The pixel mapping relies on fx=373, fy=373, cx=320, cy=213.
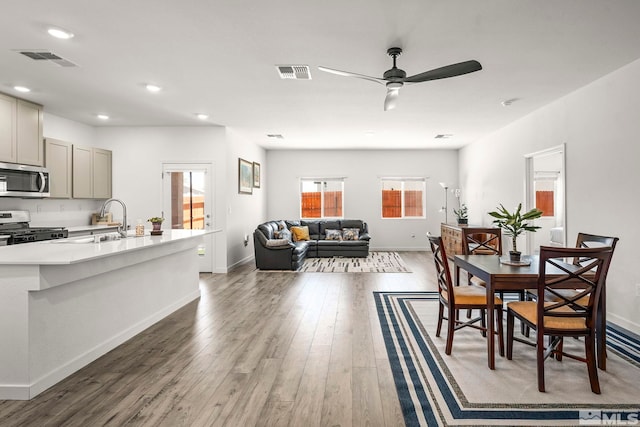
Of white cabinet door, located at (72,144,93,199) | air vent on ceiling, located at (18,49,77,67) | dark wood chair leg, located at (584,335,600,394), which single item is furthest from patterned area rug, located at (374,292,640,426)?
white cabinet door, located at (72,144,93,199)

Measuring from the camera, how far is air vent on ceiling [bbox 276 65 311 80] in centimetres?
379

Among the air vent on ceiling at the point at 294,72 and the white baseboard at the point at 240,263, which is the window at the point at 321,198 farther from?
the air vent on ceiling at the point at 294,72

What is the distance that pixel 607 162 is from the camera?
13.2 feet

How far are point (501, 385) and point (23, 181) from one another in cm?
580

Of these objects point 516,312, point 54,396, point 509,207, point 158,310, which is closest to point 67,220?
point 158,310

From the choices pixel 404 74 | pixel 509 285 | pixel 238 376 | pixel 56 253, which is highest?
pixel 404 74

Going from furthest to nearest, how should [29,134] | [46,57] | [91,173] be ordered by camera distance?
[91,173], [29,134], [46,57]

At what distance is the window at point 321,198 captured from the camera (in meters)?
9.89

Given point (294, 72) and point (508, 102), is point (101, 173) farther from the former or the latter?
point (508, 102)

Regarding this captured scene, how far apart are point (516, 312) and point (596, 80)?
3.11 m

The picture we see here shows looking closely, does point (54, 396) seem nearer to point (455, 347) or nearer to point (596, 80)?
point (455, 347)

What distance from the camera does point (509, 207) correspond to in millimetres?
6598

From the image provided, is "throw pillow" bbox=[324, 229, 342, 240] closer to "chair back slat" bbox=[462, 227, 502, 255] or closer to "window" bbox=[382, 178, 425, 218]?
"window" bbox=[382, 178, 425, 218]

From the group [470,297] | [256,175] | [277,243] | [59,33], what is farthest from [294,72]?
[256,175]
